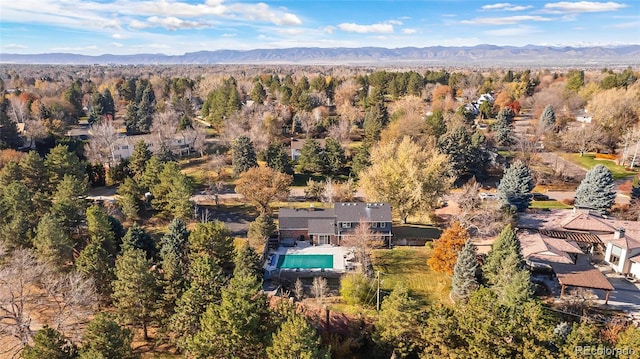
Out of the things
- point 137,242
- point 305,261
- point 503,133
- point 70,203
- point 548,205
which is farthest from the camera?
point 503,133

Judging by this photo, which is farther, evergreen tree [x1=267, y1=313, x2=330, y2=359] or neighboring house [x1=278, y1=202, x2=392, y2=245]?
neighboring house [x1=278, y1=202, x2=392, y2=245]

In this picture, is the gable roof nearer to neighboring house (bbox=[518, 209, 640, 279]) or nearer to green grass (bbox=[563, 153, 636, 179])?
neighboring house (bbox=[518, 209, 640, 279])

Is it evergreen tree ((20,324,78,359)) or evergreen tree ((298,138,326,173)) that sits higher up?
evergreen tree ((298,138,326,173))

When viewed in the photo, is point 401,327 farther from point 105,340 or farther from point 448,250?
point 105,340

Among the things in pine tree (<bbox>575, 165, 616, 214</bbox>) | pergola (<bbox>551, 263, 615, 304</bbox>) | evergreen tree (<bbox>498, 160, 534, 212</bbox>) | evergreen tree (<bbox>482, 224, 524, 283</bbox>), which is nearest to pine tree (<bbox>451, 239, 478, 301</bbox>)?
evergreen tree (<bbox>482, 224, 524, 283</bbox>)

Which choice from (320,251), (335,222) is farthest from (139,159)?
(320,251)

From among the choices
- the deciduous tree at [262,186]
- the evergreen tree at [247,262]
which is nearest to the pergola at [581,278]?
the evergreen tree at [247,262]
